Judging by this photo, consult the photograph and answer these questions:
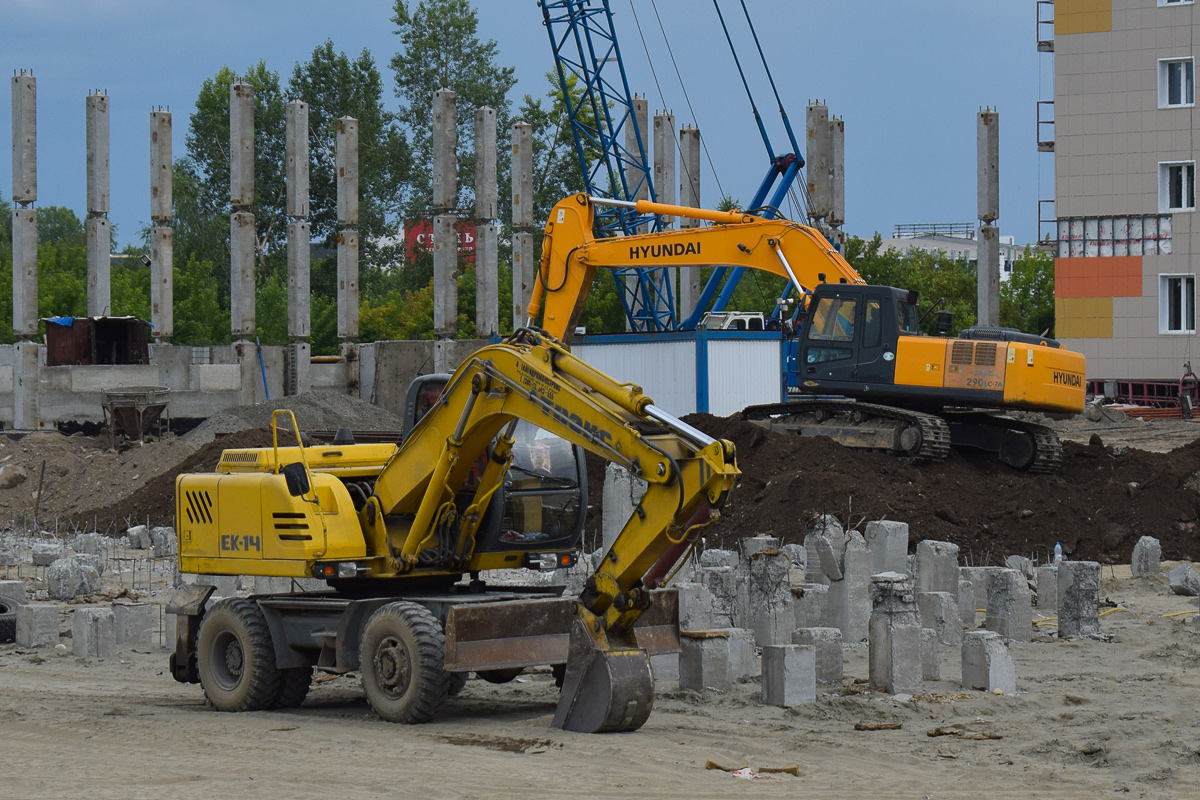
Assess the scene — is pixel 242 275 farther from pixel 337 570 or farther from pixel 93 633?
pixel 337 570

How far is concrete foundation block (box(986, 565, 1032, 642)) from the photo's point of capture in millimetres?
10562

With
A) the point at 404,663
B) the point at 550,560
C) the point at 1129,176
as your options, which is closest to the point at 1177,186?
the point at 1129,176

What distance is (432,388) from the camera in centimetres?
872

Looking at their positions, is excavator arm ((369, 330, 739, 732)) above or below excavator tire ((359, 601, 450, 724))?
above

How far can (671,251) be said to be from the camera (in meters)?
19.8

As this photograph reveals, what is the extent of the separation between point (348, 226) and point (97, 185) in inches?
196

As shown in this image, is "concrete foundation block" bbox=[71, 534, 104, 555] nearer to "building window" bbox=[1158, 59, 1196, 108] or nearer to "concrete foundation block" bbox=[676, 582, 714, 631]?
"concrete foundation block" bbox=[676, 582, 714, 631]

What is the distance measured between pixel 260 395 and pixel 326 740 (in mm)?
23424

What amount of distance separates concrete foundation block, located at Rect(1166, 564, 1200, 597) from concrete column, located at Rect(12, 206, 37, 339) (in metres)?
22.2

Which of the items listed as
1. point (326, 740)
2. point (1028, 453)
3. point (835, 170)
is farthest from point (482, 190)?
point (326, 740)

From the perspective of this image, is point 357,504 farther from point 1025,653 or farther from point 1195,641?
point 1195,641

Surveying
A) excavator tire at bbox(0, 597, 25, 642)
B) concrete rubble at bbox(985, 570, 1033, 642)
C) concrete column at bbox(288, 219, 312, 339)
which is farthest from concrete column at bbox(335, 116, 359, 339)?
concrete rubble at bbox(985, 570, 1033, 642)

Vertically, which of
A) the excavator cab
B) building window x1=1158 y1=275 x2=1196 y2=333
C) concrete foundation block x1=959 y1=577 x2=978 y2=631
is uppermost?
building window x1=1158 y1=275 x2=1196 y2=333

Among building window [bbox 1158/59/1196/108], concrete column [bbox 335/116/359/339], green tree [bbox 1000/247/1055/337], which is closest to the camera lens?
concrete column [bbox 335/116/359/339]
